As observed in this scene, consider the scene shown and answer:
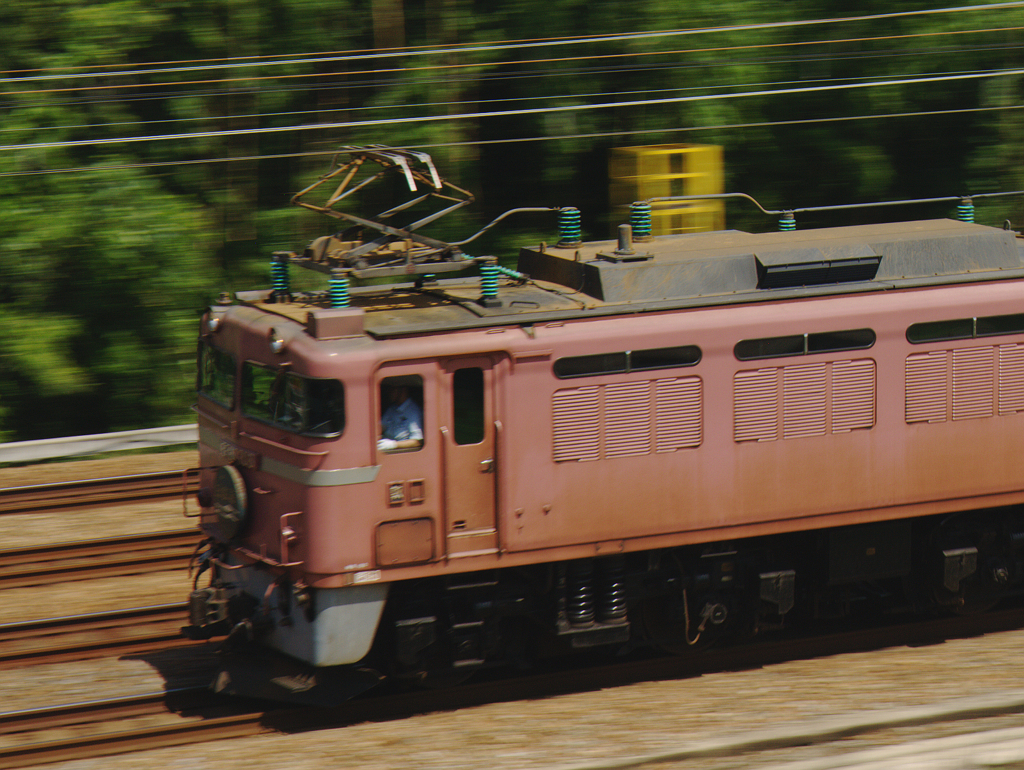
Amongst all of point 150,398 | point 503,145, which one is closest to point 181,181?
point 150,398

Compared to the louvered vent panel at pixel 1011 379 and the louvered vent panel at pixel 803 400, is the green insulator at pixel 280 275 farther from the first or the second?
→ the louvered vent panel at pixel 1011 379

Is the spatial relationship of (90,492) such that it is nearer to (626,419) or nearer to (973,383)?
(626,419)

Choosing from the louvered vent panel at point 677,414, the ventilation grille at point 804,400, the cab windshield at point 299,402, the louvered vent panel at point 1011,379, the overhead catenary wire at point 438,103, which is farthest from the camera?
the overhead catenary wire at point 438,103

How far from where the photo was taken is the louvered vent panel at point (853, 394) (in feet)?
33.7

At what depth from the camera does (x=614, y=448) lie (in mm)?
9703

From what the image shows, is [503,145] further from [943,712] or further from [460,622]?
[943,712]

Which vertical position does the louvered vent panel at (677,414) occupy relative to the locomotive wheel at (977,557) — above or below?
above

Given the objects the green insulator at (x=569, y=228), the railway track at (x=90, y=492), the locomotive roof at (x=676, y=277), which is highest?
the green insulator at (x=569, y=228)

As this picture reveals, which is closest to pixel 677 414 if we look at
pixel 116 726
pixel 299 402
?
pixel 299 402

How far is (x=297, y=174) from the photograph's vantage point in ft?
66.9

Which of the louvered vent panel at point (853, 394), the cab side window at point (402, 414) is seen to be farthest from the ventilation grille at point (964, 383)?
the cab side window at point (402, 414)

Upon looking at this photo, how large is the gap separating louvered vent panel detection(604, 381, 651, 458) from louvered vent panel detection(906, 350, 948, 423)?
7.88ft

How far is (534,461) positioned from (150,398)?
39.0 ft

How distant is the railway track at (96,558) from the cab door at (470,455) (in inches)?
200
